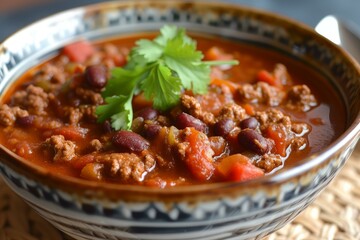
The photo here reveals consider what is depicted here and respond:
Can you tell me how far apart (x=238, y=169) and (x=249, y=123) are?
440 millimetres

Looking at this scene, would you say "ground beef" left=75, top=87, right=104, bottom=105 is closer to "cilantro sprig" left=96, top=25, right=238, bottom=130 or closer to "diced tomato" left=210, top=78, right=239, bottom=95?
"cilantro sprig" left=96, top=25, right=238, bottom=130

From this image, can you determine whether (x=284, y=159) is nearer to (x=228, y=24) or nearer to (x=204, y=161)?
(x=204, y=161)

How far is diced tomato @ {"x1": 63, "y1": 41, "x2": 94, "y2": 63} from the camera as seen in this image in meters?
4.04

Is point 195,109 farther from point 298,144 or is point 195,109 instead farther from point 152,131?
point 298,144

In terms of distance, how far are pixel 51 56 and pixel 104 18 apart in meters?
0.50

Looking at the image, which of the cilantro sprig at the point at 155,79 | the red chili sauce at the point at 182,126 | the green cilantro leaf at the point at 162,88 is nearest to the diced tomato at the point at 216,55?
the red chili sauce at the point at 182,126

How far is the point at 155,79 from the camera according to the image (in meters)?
3.14

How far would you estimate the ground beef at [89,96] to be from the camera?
10.9 ft

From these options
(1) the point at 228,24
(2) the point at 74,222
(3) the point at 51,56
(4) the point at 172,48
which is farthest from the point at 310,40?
(2) the point at 74,222

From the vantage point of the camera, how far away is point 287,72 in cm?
383

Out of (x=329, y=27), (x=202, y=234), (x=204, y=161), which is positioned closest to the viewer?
(x=202, y=234)

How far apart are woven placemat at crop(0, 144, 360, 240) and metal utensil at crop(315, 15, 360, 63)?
1.54 m

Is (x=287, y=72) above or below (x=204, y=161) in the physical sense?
above

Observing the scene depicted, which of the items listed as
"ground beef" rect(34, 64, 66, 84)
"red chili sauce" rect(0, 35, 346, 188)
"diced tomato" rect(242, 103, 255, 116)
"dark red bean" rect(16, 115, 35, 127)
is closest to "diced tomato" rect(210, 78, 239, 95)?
"red chili sauce" rect(0, 35, 346, 188)
